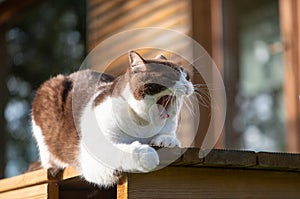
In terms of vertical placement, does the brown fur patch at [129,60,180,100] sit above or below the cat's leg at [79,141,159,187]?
above

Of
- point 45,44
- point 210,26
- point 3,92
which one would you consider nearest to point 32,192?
point 210,26

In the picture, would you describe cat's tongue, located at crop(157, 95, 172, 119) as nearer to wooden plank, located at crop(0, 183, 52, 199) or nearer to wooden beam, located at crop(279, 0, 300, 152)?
wooden plank, located at crop(0, 183, 52, 199)

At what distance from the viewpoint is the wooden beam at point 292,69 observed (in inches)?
164

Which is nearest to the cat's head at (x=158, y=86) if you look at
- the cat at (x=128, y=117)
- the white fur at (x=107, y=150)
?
the cat at (x=128, y=117)

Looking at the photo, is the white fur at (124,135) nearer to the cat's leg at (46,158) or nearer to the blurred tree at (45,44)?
the cat's leg at (46,158)

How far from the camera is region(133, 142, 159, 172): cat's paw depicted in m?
1.83

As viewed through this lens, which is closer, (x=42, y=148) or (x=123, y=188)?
(x=123, y=188)

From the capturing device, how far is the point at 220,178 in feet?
6.73

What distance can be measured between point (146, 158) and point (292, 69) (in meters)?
2.55

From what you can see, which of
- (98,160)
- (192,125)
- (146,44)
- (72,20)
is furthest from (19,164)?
(98,160)

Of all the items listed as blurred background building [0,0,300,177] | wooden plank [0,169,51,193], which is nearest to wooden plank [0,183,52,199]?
wooden plank [0,169,51,193]

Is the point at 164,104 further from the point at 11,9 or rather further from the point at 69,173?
the point at 11,9

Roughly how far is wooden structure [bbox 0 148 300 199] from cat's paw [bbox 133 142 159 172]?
8cm

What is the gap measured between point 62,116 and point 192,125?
2.05m
